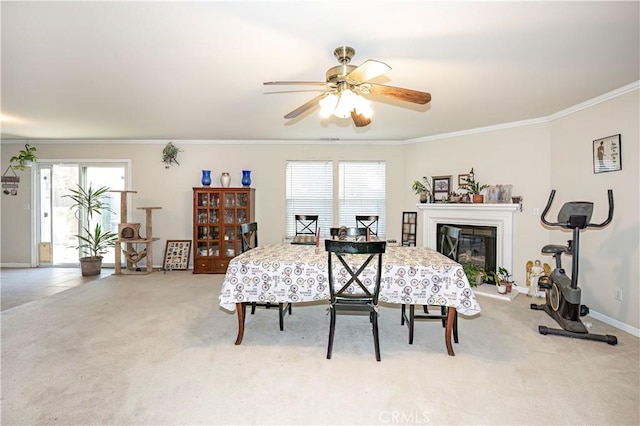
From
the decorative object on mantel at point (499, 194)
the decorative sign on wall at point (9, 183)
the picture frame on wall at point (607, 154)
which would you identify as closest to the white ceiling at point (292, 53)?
the picture frame on wall at point (607, 154)

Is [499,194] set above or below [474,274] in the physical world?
above

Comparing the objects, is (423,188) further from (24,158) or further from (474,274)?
(24,158)

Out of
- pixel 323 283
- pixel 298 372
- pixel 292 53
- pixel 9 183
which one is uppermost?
pixel 292 53

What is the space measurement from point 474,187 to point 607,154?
1612 millimetres

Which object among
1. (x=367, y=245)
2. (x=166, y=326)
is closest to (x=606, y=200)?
(x=367, y=245)

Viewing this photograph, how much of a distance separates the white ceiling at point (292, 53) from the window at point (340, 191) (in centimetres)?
172

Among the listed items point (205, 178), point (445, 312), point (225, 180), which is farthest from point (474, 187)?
point (205, 178)

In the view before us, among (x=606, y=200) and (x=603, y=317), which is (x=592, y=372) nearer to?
(x=603, y=317)

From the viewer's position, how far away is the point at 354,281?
246 cm

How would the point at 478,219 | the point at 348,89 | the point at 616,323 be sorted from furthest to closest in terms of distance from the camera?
the point at 478,219
the point at 616,323
the point at 348,89

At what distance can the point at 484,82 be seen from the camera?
2.94m

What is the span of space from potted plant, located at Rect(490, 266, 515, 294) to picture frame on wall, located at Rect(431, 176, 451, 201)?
1.42m

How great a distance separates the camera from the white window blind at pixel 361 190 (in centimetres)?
565

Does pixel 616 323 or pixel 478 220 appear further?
pixel 478 220
